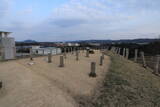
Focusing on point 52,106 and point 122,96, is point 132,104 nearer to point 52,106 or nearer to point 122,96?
point 122,96

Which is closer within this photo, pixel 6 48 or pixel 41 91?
pixel 41 91

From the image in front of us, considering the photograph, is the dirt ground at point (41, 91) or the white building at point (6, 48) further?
the white building at point (6, 48)

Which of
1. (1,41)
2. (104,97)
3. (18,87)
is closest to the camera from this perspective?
(104,97)

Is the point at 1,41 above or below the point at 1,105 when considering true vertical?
above

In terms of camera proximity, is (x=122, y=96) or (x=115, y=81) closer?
(x=122, y=96)

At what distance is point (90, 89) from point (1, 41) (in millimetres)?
9074

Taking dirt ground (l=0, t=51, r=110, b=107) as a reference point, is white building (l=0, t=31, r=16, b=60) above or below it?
above

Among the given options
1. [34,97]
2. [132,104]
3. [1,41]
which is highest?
[1,41]

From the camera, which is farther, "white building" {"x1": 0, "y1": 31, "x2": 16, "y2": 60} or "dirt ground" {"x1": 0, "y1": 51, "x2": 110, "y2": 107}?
"white building" {"x1": 0, "y1": 31, "x2": 16, "y2": 60}

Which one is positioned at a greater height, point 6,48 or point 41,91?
point 6,48

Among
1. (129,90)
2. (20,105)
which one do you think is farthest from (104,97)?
(20,105)

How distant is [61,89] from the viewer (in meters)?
4.70

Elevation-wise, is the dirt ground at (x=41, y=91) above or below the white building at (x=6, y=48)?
below

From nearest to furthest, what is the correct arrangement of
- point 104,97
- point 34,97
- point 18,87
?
point 34,97
point 104,97
point 18,87
